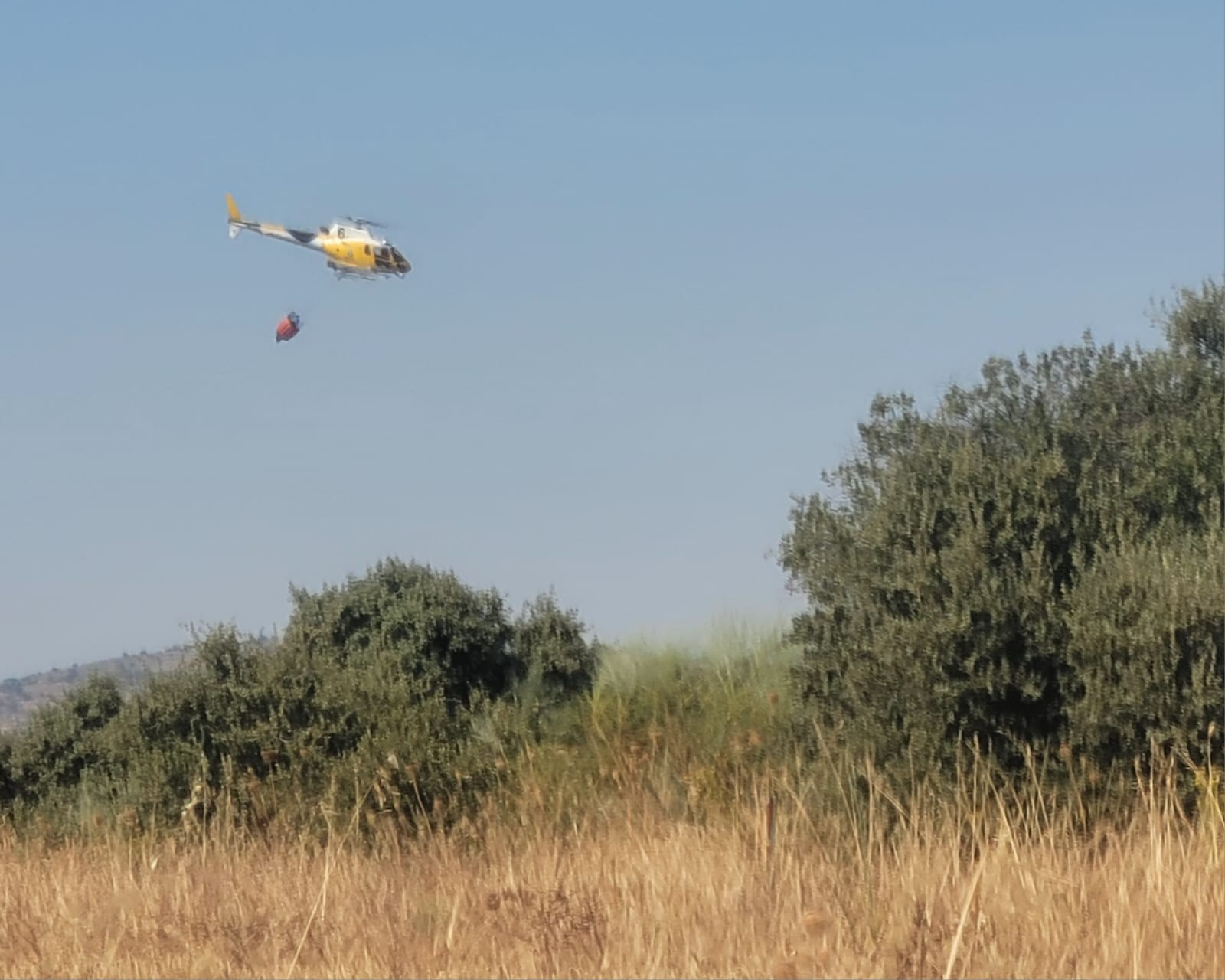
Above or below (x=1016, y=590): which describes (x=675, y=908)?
below

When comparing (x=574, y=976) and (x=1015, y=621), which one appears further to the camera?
(x=1015, y=621)

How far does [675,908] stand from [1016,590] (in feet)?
18.5

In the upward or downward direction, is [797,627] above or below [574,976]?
above

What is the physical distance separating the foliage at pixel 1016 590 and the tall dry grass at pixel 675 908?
73.4 inches

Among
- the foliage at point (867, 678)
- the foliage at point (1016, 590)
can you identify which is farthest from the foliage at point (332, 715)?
the foliage at point (1016, 590)

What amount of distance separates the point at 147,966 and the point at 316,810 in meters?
6.63

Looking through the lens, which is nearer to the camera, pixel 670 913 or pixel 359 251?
pixel 670 913

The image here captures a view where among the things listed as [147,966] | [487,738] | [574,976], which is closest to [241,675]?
[487,738]

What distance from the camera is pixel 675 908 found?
6.62m

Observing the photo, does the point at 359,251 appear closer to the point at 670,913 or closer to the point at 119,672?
the point at 119,672

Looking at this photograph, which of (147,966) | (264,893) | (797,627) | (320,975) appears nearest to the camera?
(320,975)

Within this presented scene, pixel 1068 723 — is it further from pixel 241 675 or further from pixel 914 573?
pixel 241 675

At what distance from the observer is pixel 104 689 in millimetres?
24031

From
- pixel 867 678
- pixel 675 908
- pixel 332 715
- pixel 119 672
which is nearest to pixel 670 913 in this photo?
pixel 675 908
